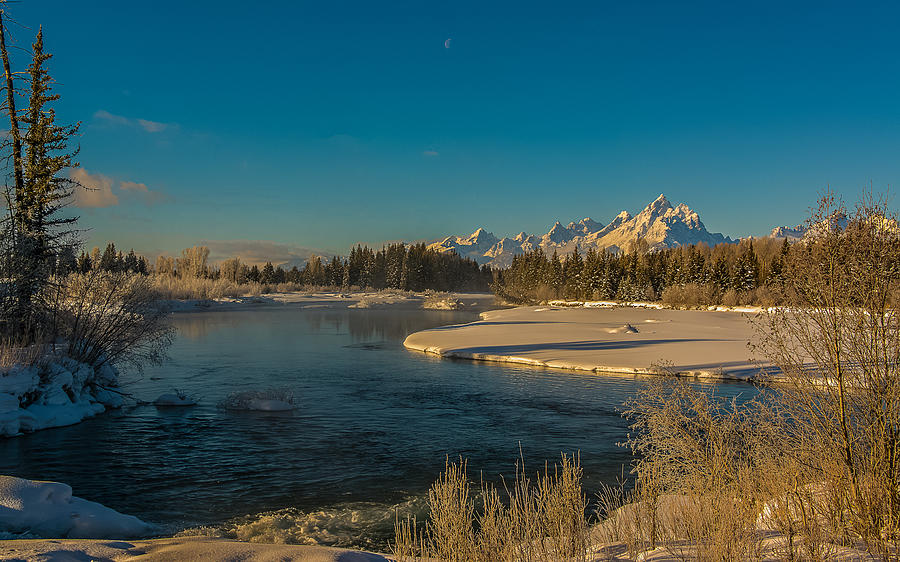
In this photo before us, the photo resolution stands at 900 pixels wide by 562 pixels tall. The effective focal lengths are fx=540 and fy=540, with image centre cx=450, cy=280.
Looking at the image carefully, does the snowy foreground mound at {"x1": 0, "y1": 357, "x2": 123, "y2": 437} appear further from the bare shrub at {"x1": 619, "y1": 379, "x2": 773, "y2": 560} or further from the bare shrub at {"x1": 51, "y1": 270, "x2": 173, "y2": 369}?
the bare shrub at {"x1": 619, "y1": 379, "x2": 773, "y2": 560}

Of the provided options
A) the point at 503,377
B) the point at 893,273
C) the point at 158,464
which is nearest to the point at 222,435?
the point at 158,464

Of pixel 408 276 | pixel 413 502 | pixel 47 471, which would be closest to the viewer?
pixel 413 502

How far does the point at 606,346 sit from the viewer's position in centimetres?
2883

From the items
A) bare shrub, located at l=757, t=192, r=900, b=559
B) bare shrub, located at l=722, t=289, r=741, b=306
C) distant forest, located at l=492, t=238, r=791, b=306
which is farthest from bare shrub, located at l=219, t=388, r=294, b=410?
→ bare shrub, located at l=722, t=289, r=741, b=306

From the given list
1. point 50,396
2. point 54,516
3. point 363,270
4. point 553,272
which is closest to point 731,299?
point 553,272

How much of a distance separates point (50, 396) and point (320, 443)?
859 centimetres

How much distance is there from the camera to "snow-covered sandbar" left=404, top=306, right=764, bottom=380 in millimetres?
23125

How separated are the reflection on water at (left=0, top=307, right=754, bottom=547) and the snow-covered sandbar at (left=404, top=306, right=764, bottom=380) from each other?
1.99 m

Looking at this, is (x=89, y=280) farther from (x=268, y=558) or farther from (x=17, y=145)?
(x=268, y=558)

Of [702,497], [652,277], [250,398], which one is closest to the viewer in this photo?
[702,497]

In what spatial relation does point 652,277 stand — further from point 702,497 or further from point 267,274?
point 267,274

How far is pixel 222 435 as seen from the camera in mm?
14016

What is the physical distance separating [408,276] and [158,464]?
116921 millimetres

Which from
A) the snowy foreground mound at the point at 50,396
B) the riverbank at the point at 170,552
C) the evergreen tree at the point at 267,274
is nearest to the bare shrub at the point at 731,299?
the snowy foreground mound at the point at 50,396
